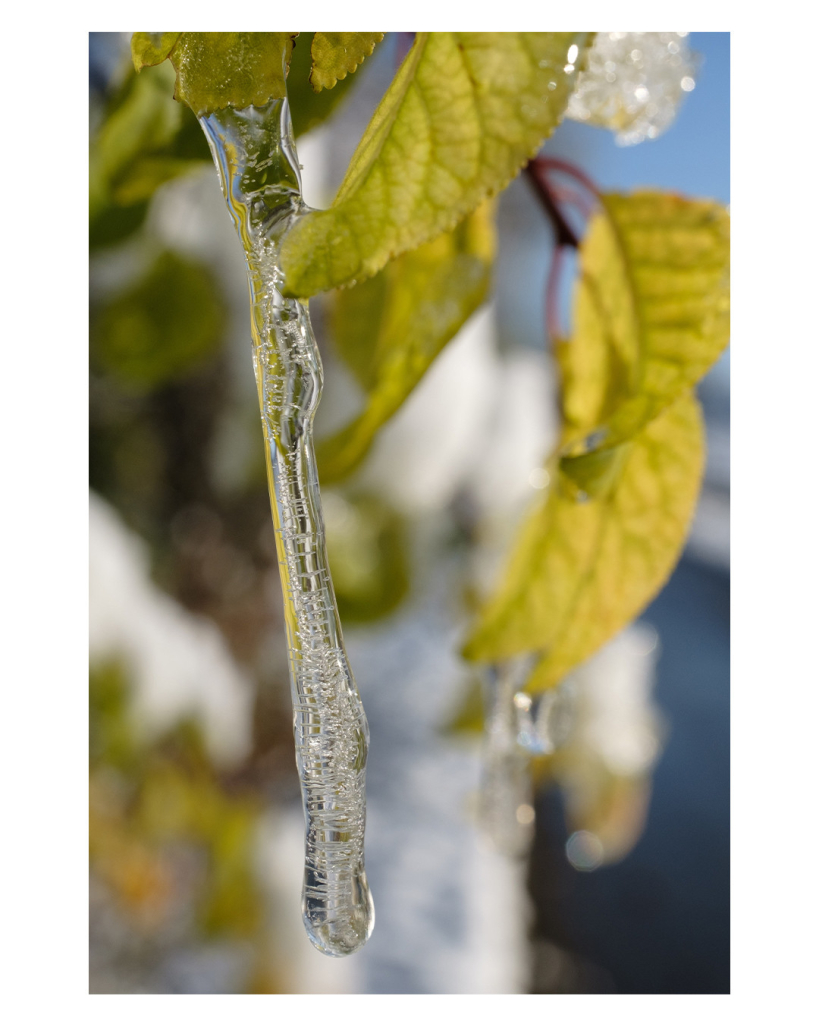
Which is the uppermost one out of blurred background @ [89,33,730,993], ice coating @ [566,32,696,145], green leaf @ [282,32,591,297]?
ice coating @ [566,32,696,145]

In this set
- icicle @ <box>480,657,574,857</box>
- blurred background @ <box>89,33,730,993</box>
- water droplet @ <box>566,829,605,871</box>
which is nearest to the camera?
icicle @ <box>480,657,574,857</box>

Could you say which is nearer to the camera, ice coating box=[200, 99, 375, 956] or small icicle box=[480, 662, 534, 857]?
ice coating box=[200, 99, 375, 956]

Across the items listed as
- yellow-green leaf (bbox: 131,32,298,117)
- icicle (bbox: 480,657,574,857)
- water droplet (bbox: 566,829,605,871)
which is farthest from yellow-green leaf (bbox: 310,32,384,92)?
water droplet (bbox: 566,829,605,871)

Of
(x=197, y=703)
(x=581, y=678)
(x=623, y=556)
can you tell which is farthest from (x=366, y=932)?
(x=581, y=678)

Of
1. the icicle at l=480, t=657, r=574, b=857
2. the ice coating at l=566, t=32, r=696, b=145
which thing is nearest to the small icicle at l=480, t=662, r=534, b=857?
the icicle at l=480, t=657, r=574, b=857

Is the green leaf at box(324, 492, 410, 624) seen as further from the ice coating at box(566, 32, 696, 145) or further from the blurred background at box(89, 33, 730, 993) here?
the ice coating at box(566, 32, 696, 145)

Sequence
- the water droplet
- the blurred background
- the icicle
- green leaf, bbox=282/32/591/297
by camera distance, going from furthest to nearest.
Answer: the water droplet < the blurred background < the icicle < green leaf, bbox=282/32/591/297

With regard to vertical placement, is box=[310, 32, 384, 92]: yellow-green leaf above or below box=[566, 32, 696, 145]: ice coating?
below
